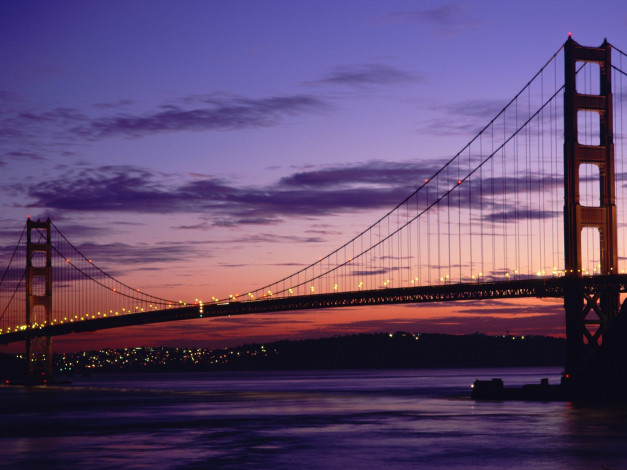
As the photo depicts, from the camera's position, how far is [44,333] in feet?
364

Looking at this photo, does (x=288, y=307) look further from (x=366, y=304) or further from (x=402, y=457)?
(x=402, y=457)

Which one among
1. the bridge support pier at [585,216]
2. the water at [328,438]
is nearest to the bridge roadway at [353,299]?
the bridge support pier at [585,216]

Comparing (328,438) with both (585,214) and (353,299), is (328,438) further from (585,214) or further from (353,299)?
(353,299)

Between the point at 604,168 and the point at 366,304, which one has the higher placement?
the point at 604,168

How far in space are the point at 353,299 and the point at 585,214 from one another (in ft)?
97.3

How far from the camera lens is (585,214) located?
185 ft

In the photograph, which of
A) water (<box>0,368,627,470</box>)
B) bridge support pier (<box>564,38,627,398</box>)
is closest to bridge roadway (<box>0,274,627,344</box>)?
bridge support pier (<box>564,38,627,398</box>)

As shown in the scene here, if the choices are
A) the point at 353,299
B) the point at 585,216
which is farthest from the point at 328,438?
the point at 353,299

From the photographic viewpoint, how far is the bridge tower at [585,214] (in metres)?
55.4

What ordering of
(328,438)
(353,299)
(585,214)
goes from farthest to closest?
(353,299) < (585,214) < (328,438)

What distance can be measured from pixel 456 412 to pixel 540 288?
47.2ft

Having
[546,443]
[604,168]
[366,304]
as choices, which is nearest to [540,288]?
[604,168]

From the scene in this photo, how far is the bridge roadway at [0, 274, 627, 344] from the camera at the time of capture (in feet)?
194

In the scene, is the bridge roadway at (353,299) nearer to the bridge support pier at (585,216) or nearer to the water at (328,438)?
the bridge support pier at (585,216)
